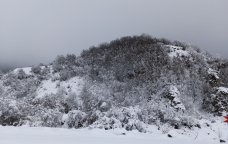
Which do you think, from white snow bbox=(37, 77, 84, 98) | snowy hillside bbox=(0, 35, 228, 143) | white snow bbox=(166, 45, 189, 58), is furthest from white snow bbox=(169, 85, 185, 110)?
white snow bbox=(37, 77, 84, 98)

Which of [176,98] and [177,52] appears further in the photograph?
[177,52]

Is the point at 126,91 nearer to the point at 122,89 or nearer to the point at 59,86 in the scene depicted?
the point at 122,89

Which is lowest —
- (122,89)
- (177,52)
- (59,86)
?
(122,89)

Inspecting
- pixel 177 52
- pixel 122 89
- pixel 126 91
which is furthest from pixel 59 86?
pixel 177 52

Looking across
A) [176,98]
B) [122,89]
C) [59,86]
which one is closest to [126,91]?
[122,89]

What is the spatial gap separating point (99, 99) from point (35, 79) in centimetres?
2186

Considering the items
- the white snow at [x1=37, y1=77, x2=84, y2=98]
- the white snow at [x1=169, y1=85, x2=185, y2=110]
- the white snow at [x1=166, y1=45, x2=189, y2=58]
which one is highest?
the white snow at [x1=166, y1=45, x2=189, y2=58]

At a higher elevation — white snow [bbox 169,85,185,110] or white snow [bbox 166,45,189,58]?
white snow [bbox 166,45,189,58]

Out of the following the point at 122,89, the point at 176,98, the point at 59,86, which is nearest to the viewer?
the point at 176,98

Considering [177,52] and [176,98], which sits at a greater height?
[177,52]

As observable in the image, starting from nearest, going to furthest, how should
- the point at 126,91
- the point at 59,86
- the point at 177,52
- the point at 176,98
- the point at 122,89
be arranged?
the point at 176,98
the point at 126,91
the point at 122,89
the point at 177,52
the point at 59,86

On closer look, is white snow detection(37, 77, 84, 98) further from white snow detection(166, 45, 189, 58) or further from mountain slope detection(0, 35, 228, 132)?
white snow detection(166, 45, 189, 58)

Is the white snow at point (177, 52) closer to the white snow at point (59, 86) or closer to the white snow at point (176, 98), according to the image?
the white snow at point (176, 98)

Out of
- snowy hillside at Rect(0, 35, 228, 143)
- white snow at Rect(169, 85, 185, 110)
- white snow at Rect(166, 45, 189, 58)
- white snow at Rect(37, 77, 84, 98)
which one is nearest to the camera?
snowy hillside at Rect(0, 35, 228, 143)
